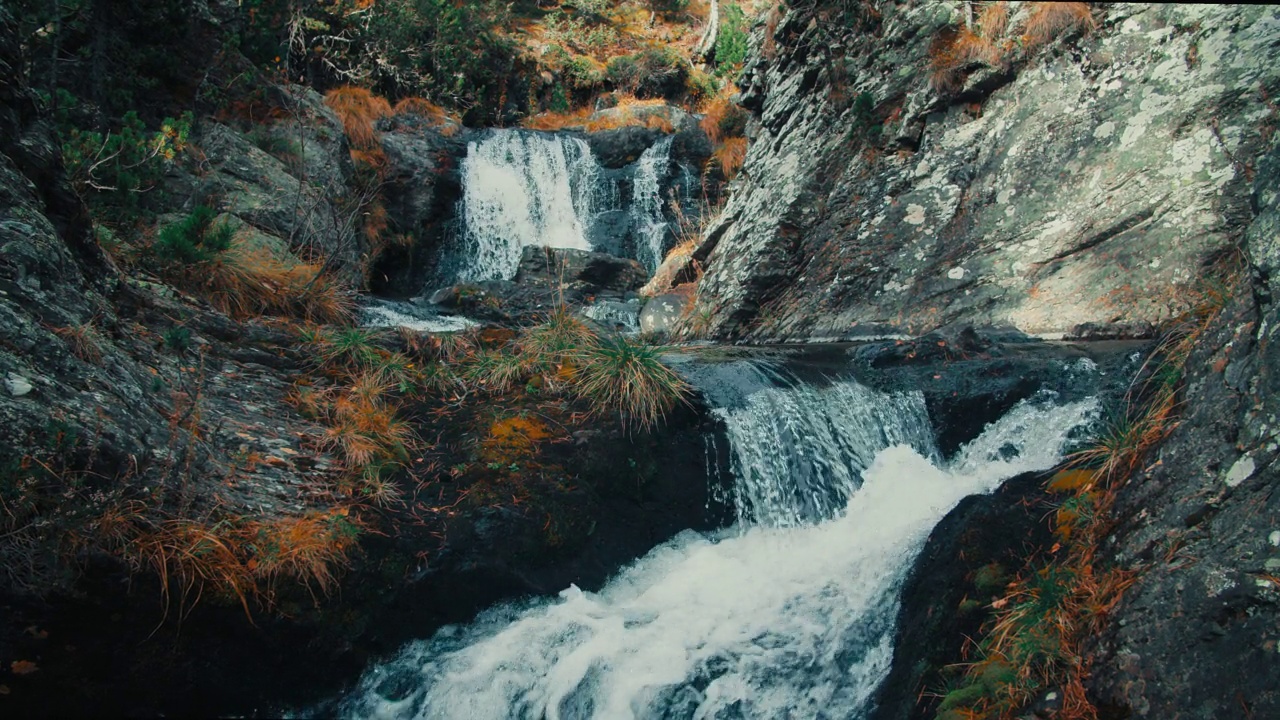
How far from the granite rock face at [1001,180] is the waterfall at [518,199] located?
178 inches

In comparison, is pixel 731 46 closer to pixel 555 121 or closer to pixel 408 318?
pixel 555 121

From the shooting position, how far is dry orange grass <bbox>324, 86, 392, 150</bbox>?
12.3 meters

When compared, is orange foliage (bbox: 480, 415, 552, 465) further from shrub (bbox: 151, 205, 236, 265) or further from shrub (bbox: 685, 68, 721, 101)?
shrub (bbox: 685, 68, 721, 101)

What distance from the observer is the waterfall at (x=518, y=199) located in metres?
12.9

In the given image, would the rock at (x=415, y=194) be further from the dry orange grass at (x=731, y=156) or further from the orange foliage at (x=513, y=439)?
the orange foliage at (x=513, y=439)

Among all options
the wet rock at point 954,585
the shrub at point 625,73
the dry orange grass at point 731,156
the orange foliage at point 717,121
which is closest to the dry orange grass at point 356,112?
Result: the dry orange grass at point 731,156

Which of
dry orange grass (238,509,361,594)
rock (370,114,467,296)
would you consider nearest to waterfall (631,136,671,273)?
rock (370,114,467,296)

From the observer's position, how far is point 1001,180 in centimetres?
714

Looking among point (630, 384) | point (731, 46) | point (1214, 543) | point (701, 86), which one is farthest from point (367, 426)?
point (731, 46)

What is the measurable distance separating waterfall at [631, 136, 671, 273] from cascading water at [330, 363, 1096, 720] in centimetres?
785

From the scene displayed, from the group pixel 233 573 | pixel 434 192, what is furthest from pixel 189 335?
pixel 434 192

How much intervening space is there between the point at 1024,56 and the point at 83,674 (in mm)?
8464

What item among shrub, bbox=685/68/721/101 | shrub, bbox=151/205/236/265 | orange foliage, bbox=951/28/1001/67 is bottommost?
shrub, bbox=151/205/236/265

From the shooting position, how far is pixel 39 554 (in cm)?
305
